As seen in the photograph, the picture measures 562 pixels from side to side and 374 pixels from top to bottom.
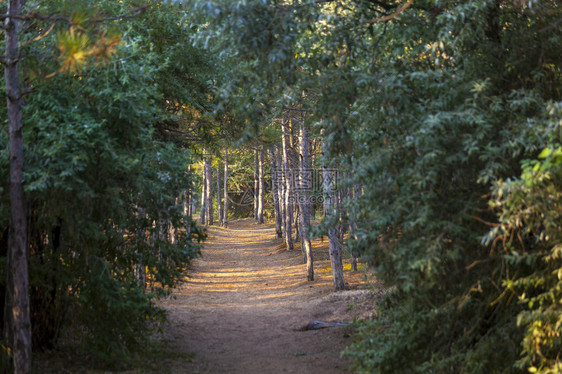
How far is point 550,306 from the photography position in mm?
5297

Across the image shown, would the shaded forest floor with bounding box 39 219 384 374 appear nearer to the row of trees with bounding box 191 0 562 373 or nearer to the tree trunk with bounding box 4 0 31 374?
the tree trunk with bounding box 4 0 31 374

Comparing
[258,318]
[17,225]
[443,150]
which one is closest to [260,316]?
[258,318]

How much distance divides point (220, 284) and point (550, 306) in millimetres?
14826

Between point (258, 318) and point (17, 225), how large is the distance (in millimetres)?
7817

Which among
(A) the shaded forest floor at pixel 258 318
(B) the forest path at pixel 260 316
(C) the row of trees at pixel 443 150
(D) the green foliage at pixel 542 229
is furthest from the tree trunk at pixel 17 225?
(D) the green foliage at pixel 542 229

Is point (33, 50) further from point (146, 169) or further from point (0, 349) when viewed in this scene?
point (0, 349)

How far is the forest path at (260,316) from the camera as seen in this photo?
376 inches

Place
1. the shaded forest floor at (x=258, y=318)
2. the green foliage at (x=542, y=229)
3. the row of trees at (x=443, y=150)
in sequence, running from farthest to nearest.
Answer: the shaded forest floor at (x=258, y=318), the row of trees at (x=443, y=150), the green foliage at (x=542, y=229)

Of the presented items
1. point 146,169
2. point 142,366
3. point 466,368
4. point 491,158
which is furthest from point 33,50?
point 466,368

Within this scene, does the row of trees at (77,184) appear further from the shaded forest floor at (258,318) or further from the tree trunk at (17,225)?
the shaded forest floor at (258,318)

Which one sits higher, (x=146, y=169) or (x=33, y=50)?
(x=33, y=50)

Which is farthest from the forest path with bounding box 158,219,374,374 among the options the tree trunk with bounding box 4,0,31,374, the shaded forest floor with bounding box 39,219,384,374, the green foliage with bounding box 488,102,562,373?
the green foliage with bounding box 488,102,562,373

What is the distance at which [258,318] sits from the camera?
44.5ft

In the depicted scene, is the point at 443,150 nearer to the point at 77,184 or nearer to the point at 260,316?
the point at 77,184
